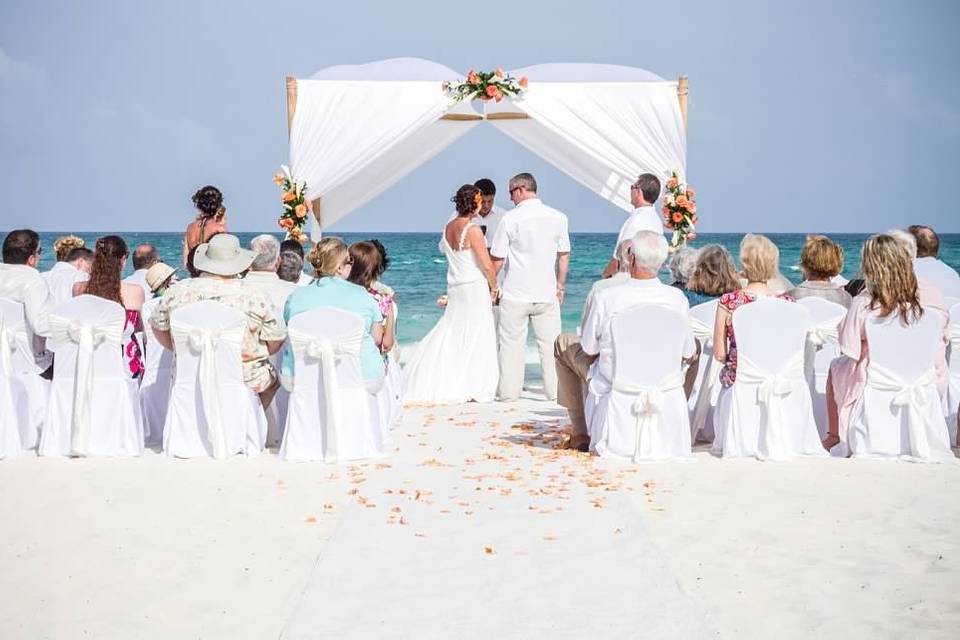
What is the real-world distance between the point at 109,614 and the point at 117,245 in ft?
10.9

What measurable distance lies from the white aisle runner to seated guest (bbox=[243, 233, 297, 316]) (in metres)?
1.27

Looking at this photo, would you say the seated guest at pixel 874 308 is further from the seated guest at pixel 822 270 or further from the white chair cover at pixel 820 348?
the seated guest at pixel 822 270

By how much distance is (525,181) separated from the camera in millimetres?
8445

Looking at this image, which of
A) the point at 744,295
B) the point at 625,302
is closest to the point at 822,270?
the point at 744,295

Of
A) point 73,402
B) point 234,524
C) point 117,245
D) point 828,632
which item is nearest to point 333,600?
point 234,524

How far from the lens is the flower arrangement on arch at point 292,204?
29.5ft

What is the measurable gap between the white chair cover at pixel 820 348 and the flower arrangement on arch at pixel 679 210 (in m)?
2.03

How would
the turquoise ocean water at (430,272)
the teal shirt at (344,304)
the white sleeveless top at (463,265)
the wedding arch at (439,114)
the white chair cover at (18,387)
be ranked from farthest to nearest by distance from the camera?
the turquoise ocean water at (430,272) → the wedding arch at (439,114) → the white sleeveless top at (463,265) → the white chair cover at (18,387) → the teal shirt at (344,304)

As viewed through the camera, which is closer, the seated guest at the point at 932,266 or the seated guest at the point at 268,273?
the seated guest at the point at 268,273

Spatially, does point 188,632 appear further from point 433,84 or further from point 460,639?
point 433,84

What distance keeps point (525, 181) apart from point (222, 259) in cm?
281

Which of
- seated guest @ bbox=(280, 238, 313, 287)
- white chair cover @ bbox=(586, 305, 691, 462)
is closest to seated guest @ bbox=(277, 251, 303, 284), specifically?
seated guest @ bbox=(280, 238, 313, 287)

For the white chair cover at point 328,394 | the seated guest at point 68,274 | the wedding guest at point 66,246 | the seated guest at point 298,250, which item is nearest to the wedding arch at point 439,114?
the seated guest at point 298,250

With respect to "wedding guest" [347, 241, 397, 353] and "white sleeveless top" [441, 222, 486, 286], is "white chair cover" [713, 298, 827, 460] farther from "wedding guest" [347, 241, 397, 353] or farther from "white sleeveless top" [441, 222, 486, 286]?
"white sleeveless top" [441, 222, 486, 286]
